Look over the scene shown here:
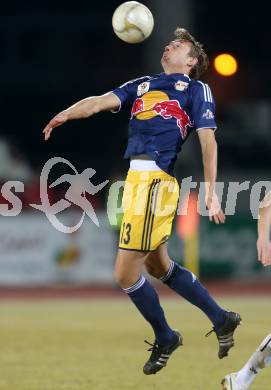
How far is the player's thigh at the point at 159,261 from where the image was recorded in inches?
289

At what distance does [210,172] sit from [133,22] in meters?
1.23

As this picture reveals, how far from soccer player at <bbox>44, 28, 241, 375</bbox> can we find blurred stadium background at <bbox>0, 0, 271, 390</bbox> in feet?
2.25

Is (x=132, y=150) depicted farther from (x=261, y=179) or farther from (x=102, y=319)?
(x=261, y=179)

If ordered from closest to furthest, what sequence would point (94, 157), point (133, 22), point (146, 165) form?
point (146, 165) → point (133, 22) → point (94, 157)

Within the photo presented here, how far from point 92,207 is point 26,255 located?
4.36 feet

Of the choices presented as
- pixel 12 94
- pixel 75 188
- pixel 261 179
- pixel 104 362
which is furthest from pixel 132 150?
pixel 12 94

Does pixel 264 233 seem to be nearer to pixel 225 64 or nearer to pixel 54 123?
pixel 54 123

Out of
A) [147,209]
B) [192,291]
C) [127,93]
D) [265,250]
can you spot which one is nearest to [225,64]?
[127,93]

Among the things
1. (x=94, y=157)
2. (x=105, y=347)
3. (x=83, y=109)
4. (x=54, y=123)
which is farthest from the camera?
(x=94, y=157)

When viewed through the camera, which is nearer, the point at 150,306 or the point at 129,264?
the point at 129,264

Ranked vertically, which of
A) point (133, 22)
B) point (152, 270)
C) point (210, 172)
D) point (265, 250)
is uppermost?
point (133, 22)

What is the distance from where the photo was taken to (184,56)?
742 cm

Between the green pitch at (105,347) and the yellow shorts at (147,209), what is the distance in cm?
116

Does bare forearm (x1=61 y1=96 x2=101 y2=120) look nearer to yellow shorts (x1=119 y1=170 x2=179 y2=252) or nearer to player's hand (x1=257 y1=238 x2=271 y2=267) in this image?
yellow shorts (x1=119 y1=170 x2=179 y2=252)
